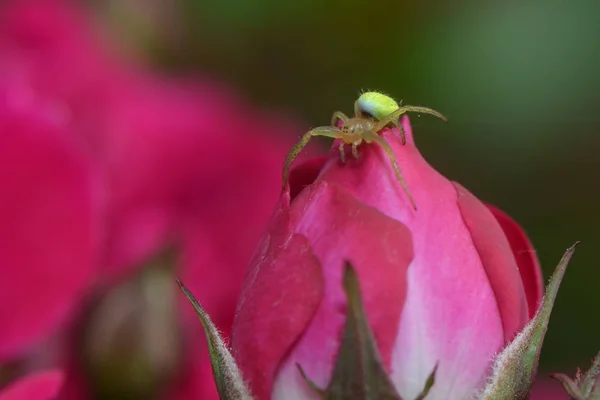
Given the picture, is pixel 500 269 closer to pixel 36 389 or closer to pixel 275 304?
pixel 275 304

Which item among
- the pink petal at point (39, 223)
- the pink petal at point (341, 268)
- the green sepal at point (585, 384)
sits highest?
the pink petal at point (341, 268)

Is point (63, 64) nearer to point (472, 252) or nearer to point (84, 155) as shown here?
point (84, 155)

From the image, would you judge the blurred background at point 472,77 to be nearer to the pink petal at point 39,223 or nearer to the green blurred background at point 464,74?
the green blurred background at point 464,74

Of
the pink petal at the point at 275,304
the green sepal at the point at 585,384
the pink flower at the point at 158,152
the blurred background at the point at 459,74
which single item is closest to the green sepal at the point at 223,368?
the pink petal at the point at 275,304

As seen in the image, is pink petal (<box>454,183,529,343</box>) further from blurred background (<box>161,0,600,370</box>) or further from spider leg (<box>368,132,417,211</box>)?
blurred background (<box>161,0,600,370</box>)

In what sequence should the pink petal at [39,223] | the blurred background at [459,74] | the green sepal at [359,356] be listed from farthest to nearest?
the blurred background at [459,74] < the pink petal at [39,223] < the green sepal at [359,356]

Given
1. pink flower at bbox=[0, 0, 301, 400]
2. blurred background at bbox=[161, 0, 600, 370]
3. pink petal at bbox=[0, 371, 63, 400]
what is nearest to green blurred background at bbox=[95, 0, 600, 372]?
blurred background at bbox=[161, 0, 600, 370]
